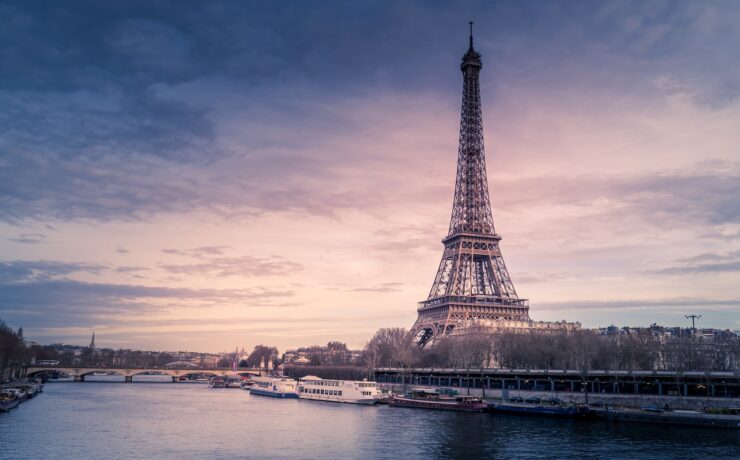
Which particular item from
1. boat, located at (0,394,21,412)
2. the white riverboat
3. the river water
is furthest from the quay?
boat, located at (0,394,21,412)

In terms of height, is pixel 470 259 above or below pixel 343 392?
above

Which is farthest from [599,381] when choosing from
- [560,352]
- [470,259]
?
[470,259]

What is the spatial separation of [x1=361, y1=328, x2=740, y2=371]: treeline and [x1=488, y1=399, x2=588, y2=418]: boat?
7.76 meters

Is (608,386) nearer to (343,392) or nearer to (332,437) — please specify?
(343,392)

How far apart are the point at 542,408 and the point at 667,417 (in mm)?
14071

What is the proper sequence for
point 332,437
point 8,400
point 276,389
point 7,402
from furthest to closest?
point 276,389 < point 8,400 < point 7,402 < point 332,437

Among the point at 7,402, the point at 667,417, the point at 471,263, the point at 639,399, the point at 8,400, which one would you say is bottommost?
the point at 7,402

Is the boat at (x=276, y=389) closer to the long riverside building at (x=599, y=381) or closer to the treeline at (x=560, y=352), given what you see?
the treeline at (x=560, y=352)

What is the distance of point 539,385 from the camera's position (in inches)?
3469

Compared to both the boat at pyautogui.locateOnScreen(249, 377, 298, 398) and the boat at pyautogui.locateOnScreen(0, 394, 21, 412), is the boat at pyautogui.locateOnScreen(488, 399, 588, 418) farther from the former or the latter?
the boat at pyautogui.locateOnScreen(0, 394, 21, 412)

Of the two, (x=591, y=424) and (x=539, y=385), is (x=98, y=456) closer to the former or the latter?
(x=591, y=424)

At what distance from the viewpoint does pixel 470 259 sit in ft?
421

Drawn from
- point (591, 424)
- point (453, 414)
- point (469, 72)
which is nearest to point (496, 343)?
point (453, 414)

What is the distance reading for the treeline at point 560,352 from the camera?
300 ft
